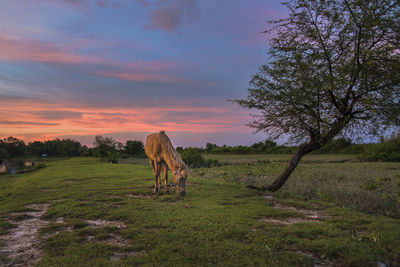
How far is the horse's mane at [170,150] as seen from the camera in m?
9.26

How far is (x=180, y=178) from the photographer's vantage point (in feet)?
30.5

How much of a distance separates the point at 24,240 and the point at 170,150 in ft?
17.5

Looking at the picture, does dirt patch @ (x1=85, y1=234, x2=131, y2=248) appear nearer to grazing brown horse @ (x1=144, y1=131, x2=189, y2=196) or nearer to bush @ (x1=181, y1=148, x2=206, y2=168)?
grazing brown horse @ (x1=144, y1=131, x2=189, y2=196)

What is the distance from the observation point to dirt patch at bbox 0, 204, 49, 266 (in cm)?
443

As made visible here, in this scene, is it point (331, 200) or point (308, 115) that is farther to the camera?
point (308, 115)

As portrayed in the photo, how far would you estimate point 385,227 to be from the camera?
5.50 meters

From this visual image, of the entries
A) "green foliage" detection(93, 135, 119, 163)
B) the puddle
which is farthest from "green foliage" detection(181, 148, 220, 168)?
the puddle

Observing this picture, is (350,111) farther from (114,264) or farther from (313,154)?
(313,154)

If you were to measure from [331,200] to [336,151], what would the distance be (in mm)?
23214

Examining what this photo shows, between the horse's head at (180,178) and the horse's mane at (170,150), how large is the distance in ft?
0.63

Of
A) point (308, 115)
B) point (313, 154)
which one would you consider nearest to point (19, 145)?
point (313, 154)

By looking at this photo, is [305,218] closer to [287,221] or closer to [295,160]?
[287,221]

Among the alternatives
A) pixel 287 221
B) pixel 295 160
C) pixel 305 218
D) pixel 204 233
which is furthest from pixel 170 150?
pixel 295 160

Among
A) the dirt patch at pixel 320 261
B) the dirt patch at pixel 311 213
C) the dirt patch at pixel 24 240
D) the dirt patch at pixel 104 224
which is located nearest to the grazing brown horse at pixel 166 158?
the dirt patch at pixel 104 224
